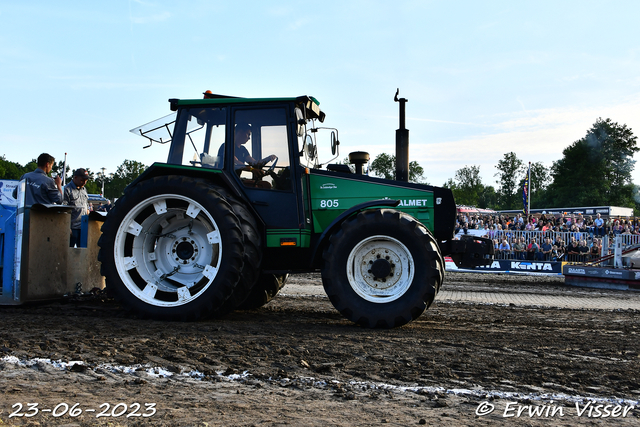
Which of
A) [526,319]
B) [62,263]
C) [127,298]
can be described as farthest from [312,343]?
[62,263]

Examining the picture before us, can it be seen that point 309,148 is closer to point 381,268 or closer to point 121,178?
point 381,268

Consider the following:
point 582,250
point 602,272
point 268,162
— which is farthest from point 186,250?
point 582,250

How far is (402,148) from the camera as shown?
20.1ft

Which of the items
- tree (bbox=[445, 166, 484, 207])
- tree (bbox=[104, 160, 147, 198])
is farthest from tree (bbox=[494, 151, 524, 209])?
tree (bbox=[104, 160, 147, 198])

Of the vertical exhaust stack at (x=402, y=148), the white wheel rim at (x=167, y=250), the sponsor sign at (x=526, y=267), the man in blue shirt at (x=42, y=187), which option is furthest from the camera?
the sponsor sign at (x=526, y=267)

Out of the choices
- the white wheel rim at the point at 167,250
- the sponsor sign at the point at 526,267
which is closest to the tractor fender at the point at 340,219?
the white wheel rim at the point at 167,250

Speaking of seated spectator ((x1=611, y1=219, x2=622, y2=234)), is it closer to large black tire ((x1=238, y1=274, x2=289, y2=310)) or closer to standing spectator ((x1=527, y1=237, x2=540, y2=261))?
standing spectator ((x1=527, y1=237, x2=540, y2=261))

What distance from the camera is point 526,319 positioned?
264 inches

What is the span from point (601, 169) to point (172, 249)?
75.5m

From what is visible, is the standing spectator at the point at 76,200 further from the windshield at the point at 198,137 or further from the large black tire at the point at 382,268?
the large black tire at the point at 382,268

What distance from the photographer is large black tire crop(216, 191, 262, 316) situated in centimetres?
556

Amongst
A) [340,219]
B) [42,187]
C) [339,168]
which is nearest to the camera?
[340,219]

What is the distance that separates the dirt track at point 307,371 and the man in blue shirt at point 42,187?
61.6 inches

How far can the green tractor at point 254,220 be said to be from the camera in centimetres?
546
